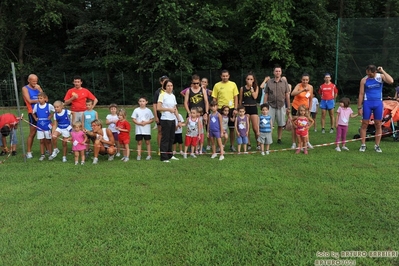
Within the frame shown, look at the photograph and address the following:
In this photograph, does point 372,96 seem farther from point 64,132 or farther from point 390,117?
point 64,132

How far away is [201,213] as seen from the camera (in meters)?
3.96

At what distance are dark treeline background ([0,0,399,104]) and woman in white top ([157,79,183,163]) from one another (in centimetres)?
1572

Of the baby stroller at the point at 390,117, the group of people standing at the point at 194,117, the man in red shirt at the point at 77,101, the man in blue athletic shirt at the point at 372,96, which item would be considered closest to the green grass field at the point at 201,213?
the group of people standing at the point at 194,117

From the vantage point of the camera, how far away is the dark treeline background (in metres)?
22.6

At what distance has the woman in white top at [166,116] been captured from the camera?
6.59 metres

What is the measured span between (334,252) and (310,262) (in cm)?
30

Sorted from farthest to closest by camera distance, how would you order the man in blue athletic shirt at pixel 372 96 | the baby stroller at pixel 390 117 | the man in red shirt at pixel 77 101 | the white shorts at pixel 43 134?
1. the baby stroller at pixel 390 117
2. the man in red shirt at pixel 77 101
3. the white shorts at pixel 43 134
4. the man in blue athletic shirt at pixel 372 96

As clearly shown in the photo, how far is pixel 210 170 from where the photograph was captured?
588cm

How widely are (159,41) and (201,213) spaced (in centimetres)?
1944

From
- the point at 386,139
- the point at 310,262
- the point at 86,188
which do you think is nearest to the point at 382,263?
the point at 310,262

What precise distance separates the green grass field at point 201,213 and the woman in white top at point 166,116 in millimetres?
492

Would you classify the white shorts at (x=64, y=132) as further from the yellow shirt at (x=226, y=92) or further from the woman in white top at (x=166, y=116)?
the yellow shirt at (x=226, y=92)

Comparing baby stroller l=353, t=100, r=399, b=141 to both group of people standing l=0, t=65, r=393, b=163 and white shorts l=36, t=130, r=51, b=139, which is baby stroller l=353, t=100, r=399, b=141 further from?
white shorts l=36, t=130, r=51, b=139

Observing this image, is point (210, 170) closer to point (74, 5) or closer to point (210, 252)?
point (210, 252)
